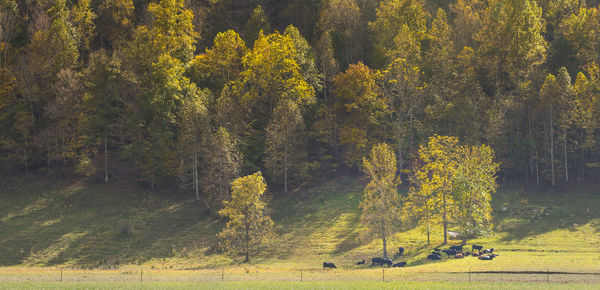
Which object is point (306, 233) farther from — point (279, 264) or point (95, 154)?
point (95, 154)

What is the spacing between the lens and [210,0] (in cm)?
11512

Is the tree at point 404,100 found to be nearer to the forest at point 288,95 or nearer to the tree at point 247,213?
the forest at point 288,95

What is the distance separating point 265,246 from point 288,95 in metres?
29.8

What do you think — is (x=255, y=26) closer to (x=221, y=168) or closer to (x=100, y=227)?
(x=221, y=168)

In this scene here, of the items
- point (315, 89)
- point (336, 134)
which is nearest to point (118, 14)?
point (315, 89)

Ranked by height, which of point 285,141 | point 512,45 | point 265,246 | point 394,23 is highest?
point 394,23

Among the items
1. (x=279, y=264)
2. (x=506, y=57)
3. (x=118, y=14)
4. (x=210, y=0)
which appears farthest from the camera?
(x=210, y=0)

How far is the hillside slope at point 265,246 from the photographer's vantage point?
6912cm

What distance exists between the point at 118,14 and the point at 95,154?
28.5 meters

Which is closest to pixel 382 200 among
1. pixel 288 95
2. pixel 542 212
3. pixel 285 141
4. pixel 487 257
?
pixel 487 257

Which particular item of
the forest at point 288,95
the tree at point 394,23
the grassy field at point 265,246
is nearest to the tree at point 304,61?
the forest at point 288,95

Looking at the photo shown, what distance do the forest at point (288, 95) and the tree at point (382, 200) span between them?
1602 centimetres

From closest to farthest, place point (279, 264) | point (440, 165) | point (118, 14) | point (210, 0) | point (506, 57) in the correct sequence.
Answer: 1. point (279, 264)
2. point (440, 165)
3. point (506, 57)
4. point (118, 14)
5. point (210, 0)

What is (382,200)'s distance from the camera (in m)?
70.9
